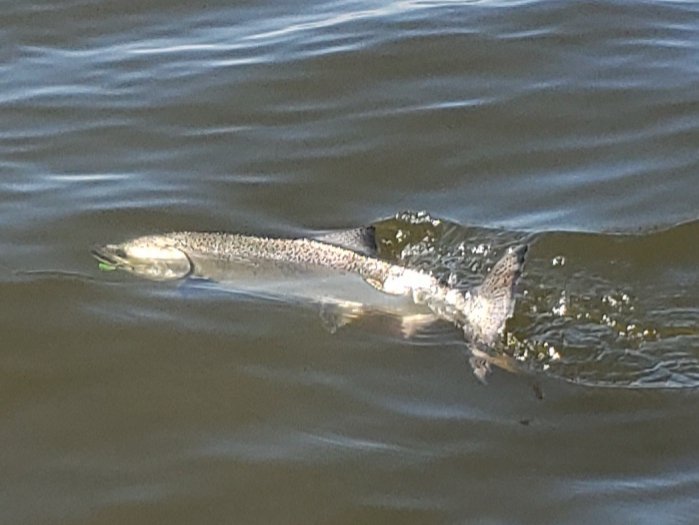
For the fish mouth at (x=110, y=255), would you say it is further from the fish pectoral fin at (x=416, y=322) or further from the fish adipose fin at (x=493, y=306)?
the fish adipose fin at (x=493, y=306)

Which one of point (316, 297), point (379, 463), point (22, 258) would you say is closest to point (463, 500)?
point (379, 463)

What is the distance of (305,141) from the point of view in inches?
325

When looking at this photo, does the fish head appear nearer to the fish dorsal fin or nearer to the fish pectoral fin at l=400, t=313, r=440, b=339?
the fish dorsal fin

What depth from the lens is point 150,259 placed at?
6.70m

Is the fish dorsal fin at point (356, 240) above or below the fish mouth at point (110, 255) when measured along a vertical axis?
above

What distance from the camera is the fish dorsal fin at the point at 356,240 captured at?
6.66 m

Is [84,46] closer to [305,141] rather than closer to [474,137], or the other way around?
[305,141]

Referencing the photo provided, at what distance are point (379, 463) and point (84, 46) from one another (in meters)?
5.25

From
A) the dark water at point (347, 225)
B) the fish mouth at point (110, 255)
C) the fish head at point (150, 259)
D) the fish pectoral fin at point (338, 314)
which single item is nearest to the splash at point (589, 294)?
the dark water at point (347, 225)

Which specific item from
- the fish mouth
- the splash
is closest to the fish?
the fish mouth

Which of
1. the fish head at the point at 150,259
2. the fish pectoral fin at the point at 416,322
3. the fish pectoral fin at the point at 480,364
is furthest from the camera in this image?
the fish head at the point at 150,259

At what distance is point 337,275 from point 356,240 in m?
0.38

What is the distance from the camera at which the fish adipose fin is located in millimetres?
6027

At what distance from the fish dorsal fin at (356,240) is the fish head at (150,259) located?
664 mm
